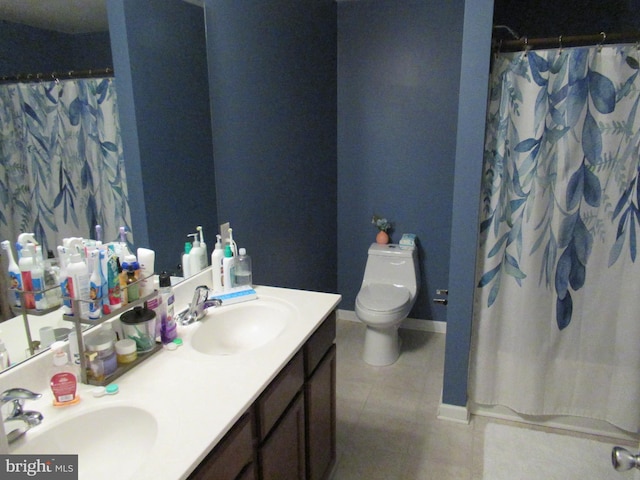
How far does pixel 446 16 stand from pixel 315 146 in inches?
50.5

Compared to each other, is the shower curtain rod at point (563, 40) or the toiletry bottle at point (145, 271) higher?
the shower curtain rod at point (563, 40)

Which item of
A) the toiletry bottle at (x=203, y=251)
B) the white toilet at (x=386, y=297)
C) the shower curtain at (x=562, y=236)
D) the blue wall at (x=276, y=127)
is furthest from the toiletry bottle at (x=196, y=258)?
the shower curtain at (x=562, y=236)

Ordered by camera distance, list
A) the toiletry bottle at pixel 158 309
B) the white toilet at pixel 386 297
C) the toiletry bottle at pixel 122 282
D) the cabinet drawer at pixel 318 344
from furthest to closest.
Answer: the white toilet at pixel 386 297 < the cabinet drawer at pixel 318 344 < the toiletry bottle at pixel 158 309 < the toiletry bottle at pixel 122 282

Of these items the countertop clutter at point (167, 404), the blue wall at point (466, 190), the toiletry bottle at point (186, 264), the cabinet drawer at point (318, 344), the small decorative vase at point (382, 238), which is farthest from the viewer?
the small decorative vase at point (382, 238)

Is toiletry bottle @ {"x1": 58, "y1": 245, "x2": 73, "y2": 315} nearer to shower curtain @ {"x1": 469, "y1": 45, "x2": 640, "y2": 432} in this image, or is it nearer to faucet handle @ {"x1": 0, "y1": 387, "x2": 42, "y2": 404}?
faucet handle @ {"x1": 0, "y1": 387, "x2": 42, "y2": 404}

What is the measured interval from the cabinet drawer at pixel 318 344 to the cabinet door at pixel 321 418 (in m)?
0.04

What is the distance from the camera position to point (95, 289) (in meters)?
1.25

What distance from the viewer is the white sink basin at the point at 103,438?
104 cm

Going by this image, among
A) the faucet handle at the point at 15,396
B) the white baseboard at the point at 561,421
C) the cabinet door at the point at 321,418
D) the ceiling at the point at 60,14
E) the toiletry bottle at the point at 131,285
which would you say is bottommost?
the white baseboard at the point at 561,421

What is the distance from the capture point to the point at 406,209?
11.1ft

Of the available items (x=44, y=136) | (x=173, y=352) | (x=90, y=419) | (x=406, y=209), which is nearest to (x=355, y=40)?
(x=406, y=209)

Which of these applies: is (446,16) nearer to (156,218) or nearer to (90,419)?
(156,218)

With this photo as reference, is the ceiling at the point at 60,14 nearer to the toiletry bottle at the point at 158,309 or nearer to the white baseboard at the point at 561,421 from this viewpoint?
the toiletry bottle at the point at 158,309

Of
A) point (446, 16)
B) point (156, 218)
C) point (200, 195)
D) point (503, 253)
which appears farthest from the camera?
point (446, 16)
